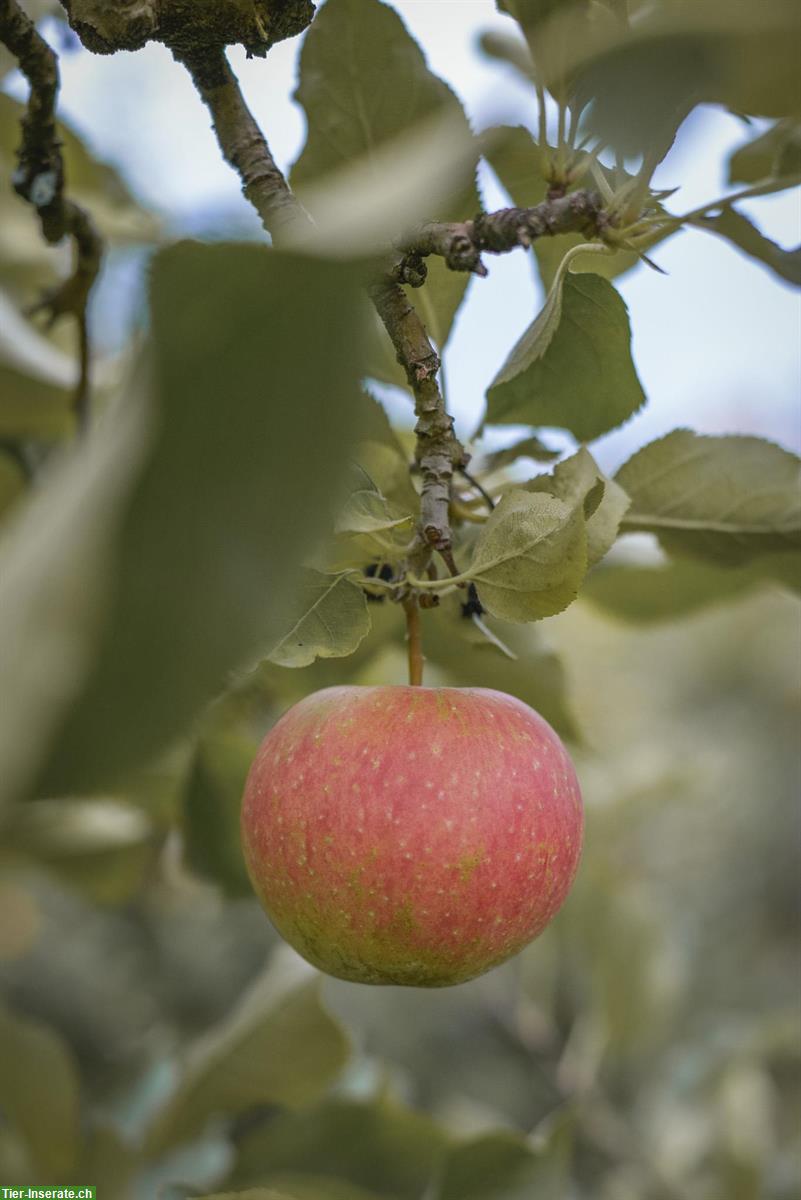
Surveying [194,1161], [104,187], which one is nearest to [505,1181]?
[194,1161]

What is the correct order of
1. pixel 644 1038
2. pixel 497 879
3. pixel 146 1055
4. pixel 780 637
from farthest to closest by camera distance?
1. pixel 780 637
2. pixel 644 1038
3. pixel 146 1055
4. pixel 497 879

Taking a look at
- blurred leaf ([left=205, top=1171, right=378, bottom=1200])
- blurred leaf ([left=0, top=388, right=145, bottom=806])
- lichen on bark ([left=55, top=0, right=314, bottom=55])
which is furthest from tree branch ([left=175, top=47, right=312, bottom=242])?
blurred leaf ([left=205, top=1171, right=378, bottom=1200])

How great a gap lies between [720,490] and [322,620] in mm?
218

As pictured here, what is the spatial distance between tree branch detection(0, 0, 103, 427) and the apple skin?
294mm

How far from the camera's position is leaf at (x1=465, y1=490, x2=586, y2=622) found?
0.36 metres

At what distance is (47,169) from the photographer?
1.65 feet

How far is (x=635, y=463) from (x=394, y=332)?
166mm

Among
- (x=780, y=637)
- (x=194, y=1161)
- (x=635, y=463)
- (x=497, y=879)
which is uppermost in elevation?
(x=635, y=463)

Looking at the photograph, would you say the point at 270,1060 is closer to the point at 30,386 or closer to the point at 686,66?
the point at 30,386

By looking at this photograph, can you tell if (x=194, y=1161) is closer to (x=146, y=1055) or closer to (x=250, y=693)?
(x=146, y=1055)

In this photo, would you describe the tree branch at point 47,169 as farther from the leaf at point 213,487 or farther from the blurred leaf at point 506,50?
the leaf at point 213,487

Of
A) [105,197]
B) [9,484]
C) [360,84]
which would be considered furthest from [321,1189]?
[105,197]

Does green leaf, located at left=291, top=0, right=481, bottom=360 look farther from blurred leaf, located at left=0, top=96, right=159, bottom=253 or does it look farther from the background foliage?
blurred leaf, located at left=0, top=96, right=159, bottom=253

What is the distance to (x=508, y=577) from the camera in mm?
386
